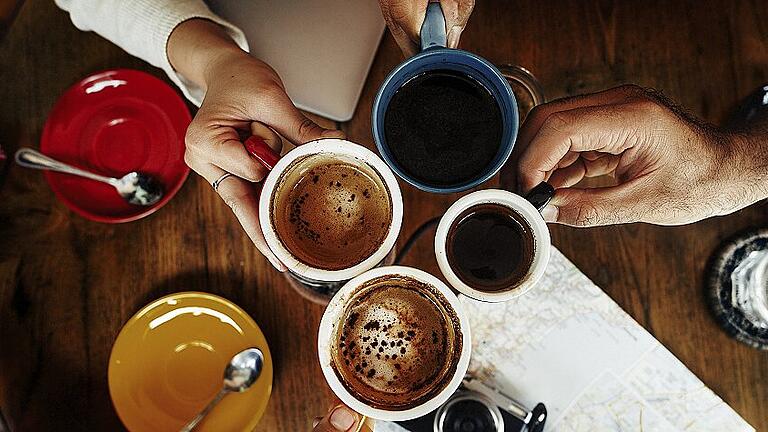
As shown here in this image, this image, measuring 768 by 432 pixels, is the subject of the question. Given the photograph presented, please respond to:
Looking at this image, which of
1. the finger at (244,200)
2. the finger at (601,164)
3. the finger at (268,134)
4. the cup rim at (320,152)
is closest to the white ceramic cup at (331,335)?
the cup rim at (320,152)

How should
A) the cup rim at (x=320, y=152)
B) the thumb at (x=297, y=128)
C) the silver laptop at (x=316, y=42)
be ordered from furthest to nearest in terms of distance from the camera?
the silver laptop at (x=316, y=42)
the thumb at (x=297, y=128)
the cup rim at (x=320, y=152)

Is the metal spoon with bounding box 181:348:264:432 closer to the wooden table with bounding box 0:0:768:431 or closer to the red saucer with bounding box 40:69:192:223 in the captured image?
the wooden table with bounding box 0:0:768:431

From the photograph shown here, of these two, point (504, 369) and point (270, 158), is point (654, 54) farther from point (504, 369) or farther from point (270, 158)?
point (270, 158)

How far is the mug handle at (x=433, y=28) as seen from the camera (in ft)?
2.35

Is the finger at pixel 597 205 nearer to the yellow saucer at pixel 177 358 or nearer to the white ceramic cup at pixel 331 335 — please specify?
the white ceramic cup at pixel 331 335

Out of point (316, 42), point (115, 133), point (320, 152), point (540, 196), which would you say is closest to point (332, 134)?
point (320, 152)

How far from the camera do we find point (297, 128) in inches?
28.7

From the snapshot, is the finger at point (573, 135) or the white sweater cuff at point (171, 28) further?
the white sweater cuff at point (171, 28)

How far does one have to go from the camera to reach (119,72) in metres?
0.95

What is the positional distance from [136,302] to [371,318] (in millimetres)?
418

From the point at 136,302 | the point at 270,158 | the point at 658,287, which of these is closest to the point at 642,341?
the point at 658,287

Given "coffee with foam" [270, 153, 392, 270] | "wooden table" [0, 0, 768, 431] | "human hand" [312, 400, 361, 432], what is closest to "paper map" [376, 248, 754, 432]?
"wooden table" [0, 0, 768, 431]

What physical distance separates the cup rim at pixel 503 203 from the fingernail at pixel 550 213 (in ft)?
0.36

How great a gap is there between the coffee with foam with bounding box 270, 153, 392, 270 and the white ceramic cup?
0.14 feet
